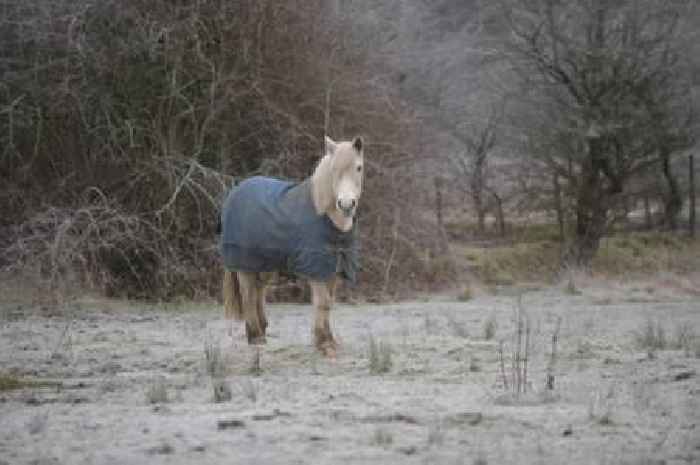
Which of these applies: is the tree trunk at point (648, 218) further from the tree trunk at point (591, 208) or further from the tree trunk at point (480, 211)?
the tree trunk at point (480, 211)

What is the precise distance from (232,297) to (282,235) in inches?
→ 48.7

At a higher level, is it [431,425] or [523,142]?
[523,142]

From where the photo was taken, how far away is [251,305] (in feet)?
35.6

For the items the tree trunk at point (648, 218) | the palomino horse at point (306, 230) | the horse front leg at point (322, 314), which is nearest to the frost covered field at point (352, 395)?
the horse front leg at point (322, 314)

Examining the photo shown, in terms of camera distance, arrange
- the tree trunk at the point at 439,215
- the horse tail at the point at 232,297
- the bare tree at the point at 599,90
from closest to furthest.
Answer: the horse tail at the point at 232,297
the tree trunk at the point at 439,215
the bare tree at the point at 599,90

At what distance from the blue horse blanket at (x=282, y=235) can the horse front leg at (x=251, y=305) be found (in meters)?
0.17

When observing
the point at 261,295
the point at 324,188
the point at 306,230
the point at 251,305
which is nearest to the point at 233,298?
the point at 261,295

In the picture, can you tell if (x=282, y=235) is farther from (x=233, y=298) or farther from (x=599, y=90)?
(x=599, y=90)

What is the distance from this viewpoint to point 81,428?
684cm

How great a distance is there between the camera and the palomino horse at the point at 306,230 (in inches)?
393

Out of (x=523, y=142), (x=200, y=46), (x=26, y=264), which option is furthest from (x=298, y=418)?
(x=523, y=142)

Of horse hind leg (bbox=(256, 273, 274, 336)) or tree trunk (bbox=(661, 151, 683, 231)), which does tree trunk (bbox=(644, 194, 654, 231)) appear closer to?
tree trunk (bbox=(661, 151, 683, 231))

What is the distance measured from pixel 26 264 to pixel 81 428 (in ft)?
29.3

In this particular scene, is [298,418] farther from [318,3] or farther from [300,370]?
[318,3]
